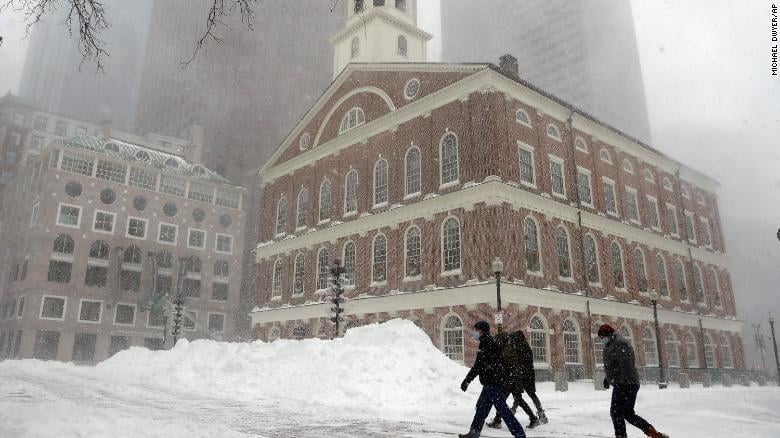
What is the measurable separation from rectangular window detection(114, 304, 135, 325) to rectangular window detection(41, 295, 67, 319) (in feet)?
15.5

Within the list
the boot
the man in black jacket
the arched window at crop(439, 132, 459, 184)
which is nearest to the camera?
the man in black jacket

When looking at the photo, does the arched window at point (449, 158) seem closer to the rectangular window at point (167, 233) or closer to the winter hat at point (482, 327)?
the winter hat at point (482, 327)

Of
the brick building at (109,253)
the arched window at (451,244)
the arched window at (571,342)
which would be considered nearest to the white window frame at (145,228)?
the brick building at (109,253)

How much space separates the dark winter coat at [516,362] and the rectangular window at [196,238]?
178ft

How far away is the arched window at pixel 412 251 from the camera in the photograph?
90.9 feet

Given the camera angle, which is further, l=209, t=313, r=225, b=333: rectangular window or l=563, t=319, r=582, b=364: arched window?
l=209, t=313, r=225, b=333: rectangular window

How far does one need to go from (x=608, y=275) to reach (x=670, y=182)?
14.0 metres

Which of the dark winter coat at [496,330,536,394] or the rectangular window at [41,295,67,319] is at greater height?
the rectangular window at [41,295,67,319]

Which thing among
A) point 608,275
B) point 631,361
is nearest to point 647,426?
point 631,361

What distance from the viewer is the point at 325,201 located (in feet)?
117

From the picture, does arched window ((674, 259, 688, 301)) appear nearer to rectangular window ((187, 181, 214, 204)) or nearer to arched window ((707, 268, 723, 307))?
arched window ((707, 268, 723, 307))

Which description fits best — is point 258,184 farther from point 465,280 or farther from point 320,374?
point 320,374

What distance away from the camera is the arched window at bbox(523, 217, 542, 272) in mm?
25438

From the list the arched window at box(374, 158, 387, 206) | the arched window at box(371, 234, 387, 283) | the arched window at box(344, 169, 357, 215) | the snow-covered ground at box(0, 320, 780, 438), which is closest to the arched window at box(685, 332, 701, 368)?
the snow-covered ground at box(0, 320, 780, 438)
